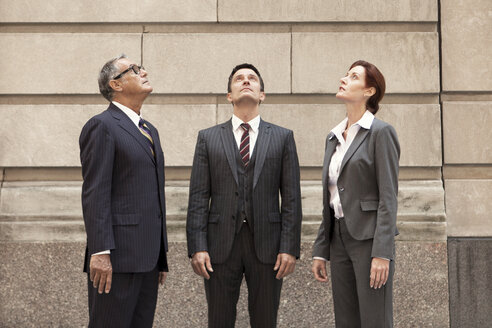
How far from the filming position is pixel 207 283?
3889 mm

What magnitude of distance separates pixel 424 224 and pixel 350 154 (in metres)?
2.41

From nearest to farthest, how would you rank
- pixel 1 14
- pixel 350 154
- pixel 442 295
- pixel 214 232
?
pixel 350 154, pixel 214 232, pixel 442 295, pixel 1 14

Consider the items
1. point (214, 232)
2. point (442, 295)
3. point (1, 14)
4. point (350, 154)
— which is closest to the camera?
point (350, 154)

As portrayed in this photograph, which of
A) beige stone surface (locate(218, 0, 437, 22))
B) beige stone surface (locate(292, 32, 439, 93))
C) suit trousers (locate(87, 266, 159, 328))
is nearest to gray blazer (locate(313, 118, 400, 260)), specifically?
suit trousers (locate(87, 266, 159, 328))

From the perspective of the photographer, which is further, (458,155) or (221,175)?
(458,155)

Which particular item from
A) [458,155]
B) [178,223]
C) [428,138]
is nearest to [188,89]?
[178,223]

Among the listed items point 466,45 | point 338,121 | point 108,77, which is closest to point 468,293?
point 338,121

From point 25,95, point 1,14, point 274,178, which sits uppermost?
point 1,14

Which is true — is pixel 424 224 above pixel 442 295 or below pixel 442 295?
above

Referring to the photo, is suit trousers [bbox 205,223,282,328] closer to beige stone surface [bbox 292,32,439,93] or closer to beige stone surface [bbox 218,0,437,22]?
beige stone surface [bbox 292,32,439,93]

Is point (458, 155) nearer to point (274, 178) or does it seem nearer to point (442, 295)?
point (442, 295)

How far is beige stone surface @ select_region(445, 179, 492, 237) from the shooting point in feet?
18.3

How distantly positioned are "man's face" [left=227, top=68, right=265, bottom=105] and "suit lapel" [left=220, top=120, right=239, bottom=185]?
0.22 meters

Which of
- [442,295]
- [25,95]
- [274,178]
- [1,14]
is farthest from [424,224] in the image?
[1,14]
